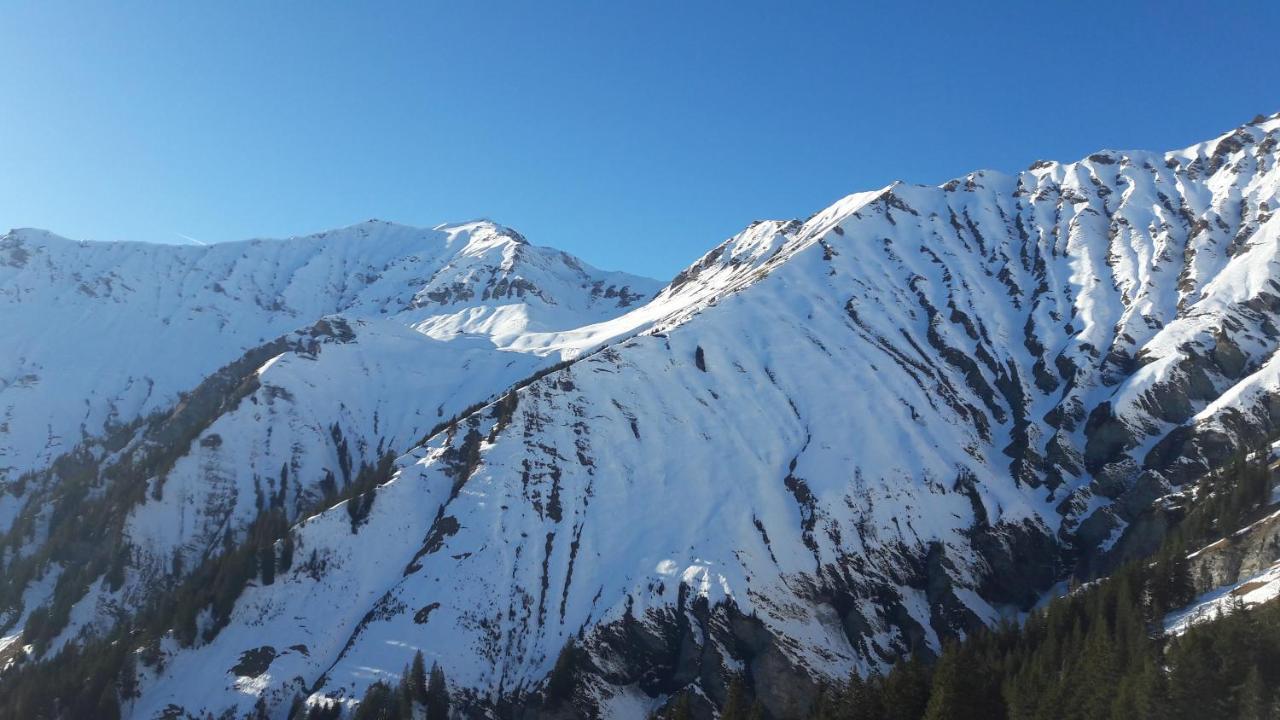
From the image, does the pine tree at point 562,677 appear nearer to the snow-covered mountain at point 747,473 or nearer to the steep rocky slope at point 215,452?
the snow-covered mountain at point 747,473

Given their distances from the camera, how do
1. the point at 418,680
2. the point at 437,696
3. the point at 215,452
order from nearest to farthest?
the point at 418,680 < the point at 437,696 < the point at 215,452

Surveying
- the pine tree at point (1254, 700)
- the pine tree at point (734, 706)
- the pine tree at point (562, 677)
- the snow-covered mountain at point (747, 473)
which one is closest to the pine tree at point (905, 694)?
the pine tree at point (734, 706)

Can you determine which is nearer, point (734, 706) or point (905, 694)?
point (905, 694)

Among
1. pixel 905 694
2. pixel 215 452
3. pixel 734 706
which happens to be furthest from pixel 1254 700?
pixel 215 452

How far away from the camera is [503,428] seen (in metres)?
116

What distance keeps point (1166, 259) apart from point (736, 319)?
83.9 meters

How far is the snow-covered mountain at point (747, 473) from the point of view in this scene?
90.8 metres

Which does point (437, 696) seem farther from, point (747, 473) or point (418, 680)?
point (747, 473)

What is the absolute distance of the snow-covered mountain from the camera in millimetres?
90812

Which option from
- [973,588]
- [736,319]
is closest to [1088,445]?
[973,588]

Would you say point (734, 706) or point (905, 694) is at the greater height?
point (905, 694)

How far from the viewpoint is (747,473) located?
113 m

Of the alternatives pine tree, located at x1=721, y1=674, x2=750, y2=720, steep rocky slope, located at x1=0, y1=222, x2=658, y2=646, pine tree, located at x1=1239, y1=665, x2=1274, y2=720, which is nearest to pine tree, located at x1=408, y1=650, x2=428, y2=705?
pine tree, located at x1=721, y1=674, x2=750, y2=720

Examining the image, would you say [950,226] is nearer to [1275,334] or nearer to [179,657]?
[1275,334]
